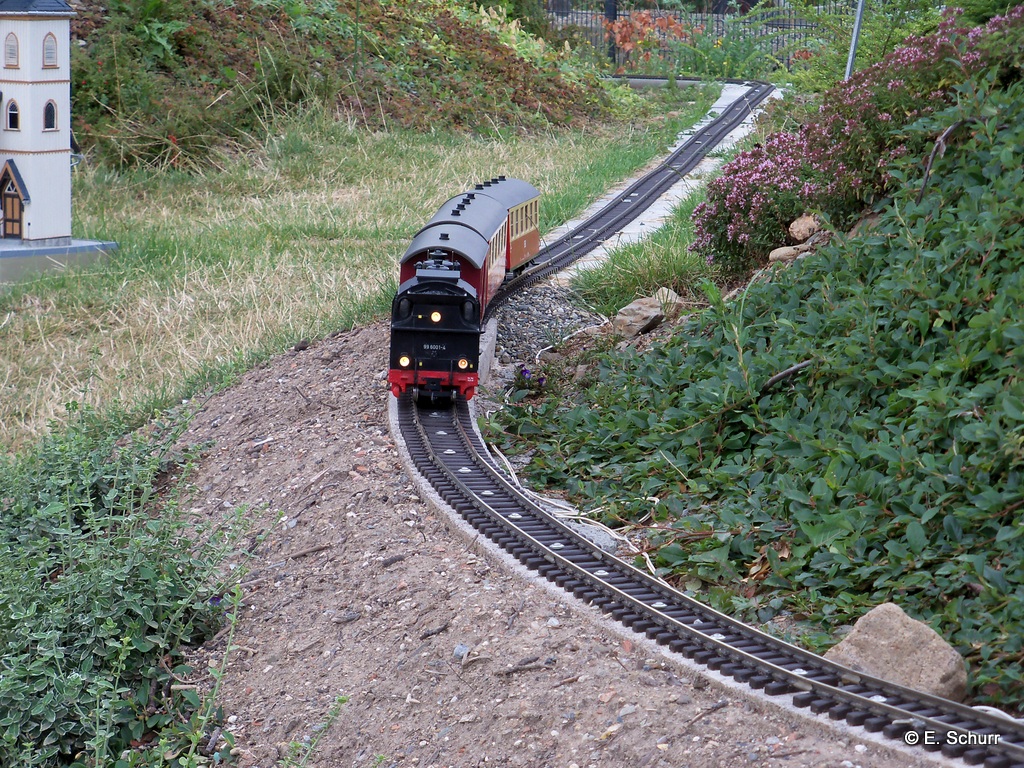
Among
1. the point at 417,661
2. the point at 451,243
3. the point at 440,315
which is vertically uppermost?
the point at 451,243

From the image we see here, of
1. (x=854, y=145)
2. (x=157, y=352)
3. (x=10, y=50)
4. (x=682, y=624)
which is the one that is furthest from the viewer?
(x=10, y=50)


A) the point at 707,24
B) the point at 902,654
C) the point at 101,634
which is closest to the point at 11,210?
the point at 101,634

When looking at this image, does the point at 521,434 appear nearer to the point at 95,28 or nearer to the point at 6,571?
the point at 6,571

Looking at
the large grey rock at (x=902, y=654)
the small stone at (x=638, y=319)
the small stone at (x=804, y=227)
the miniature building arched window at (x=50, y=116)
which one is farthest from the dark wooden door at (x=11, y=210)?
the large grey rock at (x=902, y=654)

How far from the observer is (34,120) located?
1297cm

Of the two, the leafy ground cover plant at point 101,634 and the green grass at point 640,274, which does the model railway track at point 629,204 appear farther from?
the leafy ground cover plant at point 101,634

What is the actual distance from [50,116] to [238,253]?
2.84 m

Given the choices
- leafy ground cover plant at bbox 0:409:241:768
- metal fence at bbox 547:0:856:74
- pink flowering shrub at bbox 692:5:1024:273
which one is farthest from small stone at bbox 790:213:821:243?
metal fence at bbox 547:0:856:74

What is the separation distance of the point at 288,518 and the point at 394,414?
1.44 metres

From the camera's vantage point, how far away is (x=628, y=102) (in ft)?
87.0

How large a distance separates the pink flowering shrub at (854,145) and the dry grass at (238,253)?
385 centimetres

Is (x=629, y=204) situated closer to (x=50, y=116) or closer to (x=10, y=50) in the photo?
(x=50, y=116)

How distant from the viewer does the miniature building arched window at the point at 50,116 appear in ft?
43.1

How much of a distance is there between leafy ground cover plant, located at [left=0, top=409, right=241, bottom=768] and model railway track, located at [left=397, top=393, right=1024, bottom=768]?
166cm
